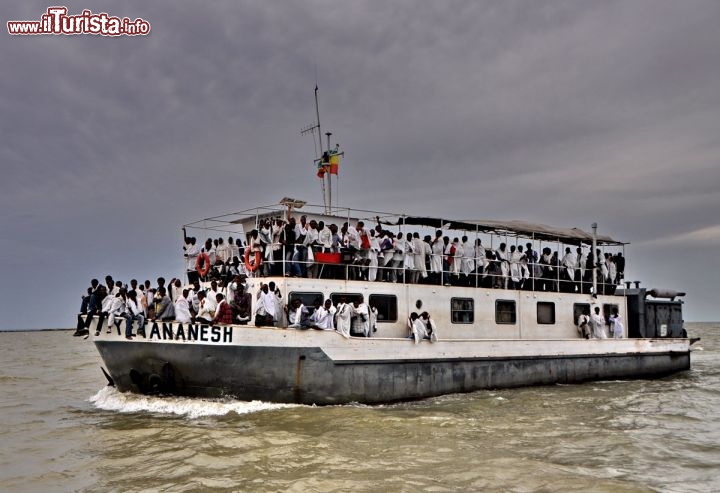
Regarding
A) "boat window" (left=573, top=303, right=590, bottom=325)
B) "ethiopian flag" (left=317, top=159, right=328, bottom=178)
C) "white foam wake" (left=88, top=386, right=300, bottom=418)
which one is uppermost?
"ethiopian flag" (left=317, top=159, right=328, bottom=178)

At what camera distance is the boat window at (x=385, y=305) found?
1572 cm

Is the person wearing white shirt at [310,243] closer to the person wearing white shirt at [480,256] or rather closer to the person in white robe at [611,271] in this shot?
the person wearing white shirt at [480,256]

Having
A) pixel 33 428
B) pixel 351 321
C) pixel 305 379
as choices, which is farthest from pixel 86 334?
pixel 351 321

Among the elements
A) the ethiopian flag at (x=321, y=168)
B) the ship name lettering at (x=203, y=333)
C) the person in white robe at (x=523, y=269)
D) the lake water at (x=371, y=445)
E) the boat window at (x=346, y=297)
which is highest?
the ethiopian flag at (x=321, y=168)

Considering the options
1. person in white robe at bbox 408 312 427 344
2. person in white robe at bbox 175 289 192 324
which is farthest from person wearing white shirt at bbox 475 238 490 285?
person in white robe at bbox 175 289 192 324

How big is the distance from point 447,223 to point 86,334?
10.5 meters

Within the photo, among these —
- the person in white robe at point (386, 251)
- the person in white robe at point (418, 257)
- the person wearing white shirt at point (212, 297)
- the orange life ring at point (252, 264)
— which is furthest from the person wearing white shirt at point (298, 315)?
the person in white robe at point (418, 257)

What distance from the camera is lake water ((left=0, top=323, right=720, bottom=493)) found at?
9.27 meters

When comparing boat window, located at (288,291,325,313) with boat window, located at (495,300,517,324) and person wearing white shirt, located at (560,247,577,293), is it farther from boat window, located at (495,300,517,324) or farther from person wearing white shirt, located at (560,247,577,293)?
person wearing white shirt, located at (560,247,577,293)

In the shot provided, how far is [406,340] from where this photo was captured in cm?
1501

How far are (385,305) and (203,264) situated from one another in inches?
206

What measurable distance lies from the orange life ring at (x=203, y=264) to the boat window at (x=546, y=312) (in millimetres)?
10516

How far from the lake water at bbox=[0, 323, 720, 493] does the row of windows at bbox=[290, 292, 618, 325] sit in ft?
7.65

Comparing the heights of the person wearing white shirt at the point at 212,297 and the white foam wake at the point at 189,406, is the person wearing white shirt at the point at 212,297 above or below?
above
